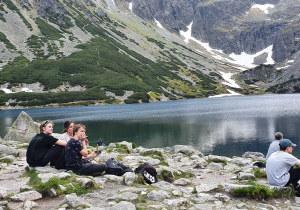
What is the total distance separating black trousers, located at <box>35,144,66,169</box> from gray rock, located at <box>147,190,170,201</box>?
17.1ft

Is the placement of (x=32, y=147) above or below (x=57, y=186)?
above

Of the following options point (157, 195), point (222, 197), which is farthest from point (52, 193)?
point (222, 197)

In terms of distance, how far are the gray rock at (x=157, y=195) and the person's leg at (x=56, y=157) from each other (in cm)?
520

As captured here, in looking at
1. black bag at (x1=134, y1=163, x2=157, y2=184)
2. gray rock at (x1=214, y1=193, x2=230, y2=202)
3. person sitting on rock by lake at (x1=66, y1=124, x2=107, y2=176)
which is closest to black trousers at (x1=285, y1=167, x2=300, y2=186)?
gray rock at (x1=214, y1=193, x2=230, y2=202)

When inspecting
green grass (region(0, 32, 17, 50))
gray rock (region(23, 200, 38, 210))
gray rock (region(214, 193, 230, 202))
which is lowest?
gray rock (region(214, 193, 230, 202))

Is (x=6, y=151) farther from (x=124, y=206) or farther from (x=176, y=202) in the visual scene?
(x=176, y=202)

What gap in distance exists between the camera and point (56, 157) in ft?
40.9

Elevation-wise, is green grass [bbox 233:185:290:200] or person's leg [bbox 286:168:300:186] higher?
person's leg [bbox 286:168:300:186]

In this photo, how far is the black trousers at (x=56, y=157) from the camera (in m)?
12.3

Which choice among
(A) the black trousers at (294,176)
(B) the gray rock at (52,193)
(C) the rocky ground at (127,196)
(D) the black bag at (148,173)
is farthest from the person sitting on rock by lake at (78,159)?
(A) the black trousers at (294,176)

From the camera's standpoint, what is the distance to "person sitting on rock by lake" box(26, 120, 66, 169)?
1202cm

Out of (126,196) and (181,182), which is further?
(181,182)

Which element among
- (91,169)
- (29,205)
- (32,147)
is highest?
(32,147)

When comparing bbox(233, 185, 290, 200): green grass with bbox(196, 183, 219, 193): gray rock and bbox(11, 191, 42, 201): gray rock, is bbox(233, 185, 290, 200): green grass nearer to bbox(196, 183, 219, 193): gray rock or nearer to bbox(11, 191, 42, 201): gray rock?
bbox(196, 183, 219, 193): gray rock
